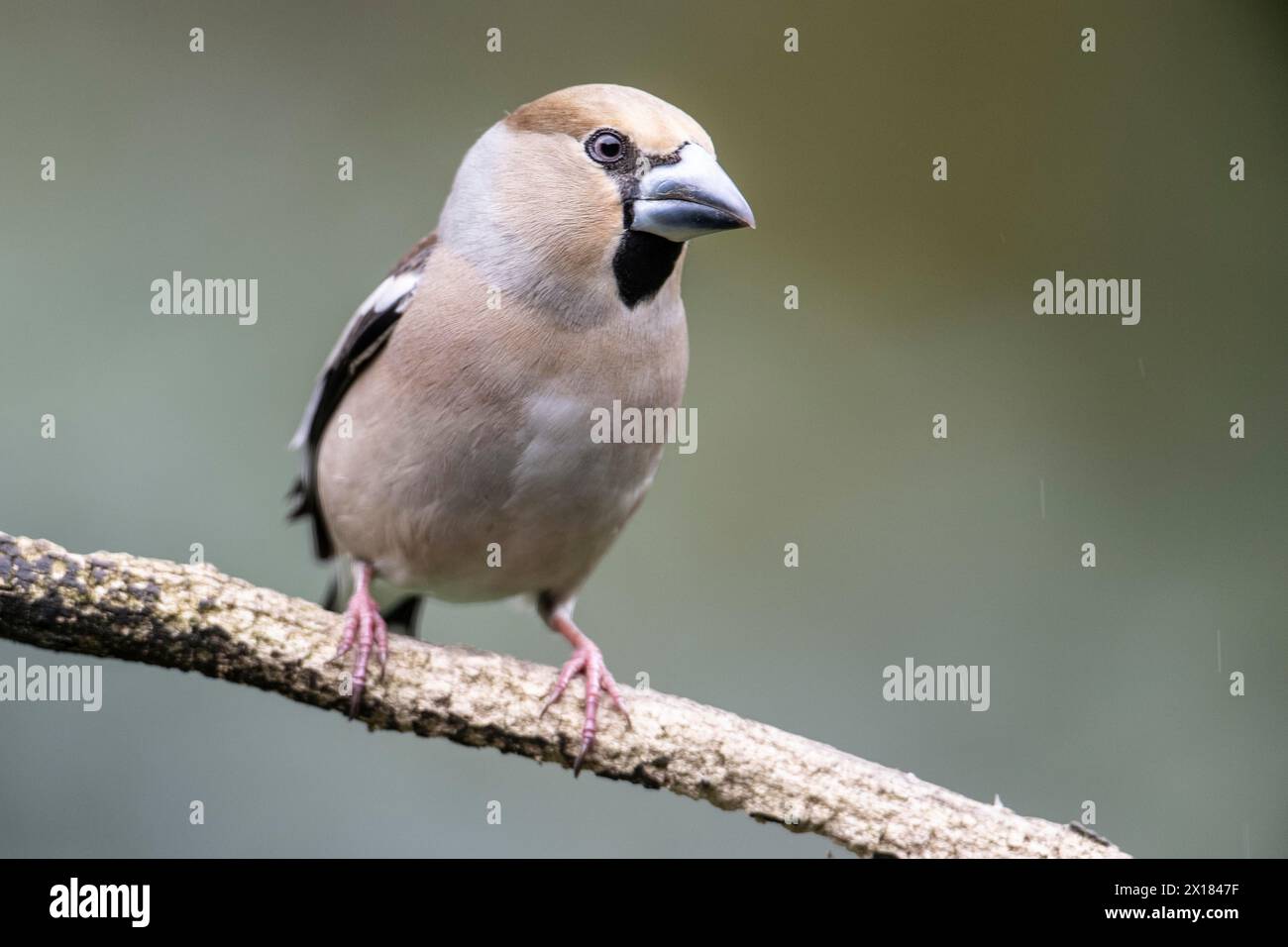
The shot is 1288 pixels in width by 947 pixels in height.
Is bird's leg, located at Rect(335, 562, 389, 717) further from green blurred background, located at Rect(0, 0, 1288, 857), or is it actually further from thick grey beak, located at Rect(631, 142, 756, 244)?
green blurred background, located at Rect(0, 0, 1288, 857)

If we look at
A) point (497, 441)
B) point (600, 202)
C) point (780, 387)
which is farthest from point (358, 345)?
point (780, 387)

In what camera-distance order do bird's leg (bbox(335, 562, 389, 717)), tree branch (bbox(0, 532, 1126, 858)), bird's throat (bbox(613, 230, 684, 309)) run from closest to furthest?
1. tree branch (bbox(0, 532, 1126, 858))
2. bird's leg (bbox(335, 562, 389, 717))
3. bird's throat (bbox(613, 230, 684, 309))

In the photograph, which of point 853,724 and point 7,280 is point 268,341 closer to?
point 7,280

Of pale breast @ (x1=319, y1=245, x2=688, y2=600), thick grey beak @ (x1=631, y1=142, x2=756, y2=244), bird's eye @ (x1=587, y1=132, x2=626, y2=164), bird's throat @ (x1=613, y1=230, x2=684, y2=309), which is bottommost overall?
pale breast @ (x1=319, y1=245, x2=688, y2=600)

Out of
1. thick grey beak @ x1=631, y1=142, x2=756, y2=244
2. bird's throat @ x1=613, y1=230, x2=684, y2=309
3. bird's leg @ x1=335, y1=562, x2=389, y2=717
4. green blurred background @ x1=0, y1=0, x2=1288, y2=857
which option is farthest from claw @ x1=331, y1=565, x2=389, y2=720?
green blurred background @ x1=0, y1=0, x2=1288, y2=857

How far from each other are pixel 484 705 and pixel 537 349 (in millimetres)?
865

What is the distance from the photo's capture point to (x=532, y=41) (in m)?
5.83

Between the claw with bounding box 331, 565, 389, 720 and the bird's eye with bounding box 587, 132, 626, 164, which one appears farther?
the bird's eye with bounding box 587, 132, 626, 164

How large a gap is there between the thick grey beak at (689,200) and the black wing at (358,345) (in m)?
0.70

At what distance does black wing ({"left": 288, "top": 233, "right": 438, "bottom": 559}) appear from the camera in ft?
11.0

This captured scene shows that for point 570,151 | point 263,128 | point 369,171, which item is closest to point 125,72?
point 263,128

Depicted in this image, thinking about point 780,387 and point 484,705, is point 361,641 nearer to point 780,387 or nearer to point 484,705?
point 484,705

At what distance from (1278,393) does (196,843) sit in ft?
16.7

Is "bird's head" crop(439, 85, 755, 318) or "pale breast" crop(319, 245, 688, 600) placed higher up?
"bird's head" crop(439, 85, 755, 318)
